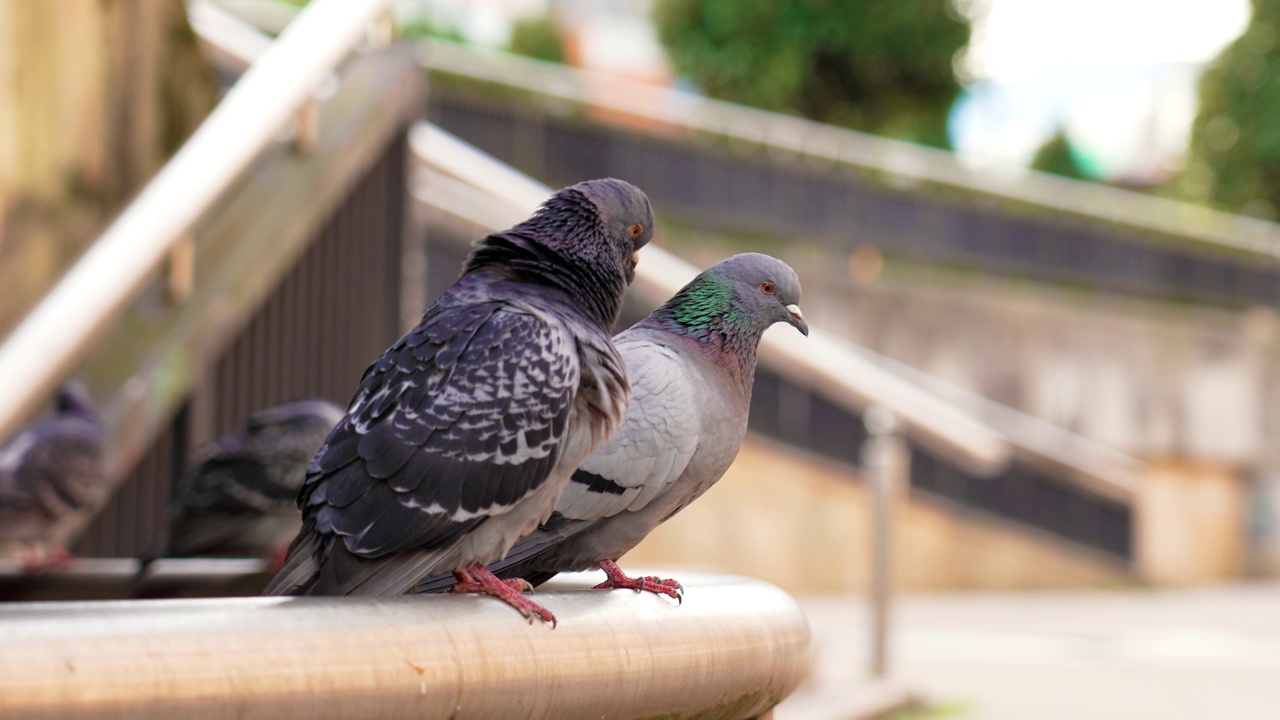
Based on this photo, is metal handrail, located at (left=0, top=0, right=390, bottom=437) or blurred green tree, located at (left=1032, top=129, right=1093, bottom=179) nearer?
metal handrail, located at (left=0, top=0, right=390, bottom=437)

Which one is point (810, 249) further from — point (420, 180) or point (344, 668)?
point (344, 668)

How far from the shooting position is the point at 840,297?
13969 mm

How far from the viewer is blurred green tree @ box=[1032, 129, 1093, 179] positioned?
33312 mm

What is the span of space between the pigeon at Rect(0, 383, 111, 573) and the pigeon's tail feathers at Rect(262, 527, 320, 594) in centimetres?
290

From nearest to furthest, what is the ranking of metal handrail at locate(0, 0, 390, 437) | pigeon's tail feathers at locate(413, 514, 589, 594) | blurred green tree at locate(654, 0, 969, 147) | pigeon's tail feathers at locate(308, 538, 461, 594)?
pigeon's tail feathers at locate(308, 538, 461, 594), pigeon's tail feathers at locate(413, 514, 589, 594), metal handrail at locate(0, 0, 390, 437), blurred green tree at locate(654, 0, 969, 147)

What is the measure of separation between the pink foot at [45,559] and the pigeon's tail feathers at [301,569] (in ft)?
7.16

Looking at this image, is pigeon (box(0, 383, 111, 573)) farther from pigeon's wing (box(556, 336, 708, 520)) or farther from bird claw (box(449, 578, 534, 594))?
bird claw (box(449, 578, 534, 594))

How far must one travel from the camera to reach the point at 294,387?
5.01 m

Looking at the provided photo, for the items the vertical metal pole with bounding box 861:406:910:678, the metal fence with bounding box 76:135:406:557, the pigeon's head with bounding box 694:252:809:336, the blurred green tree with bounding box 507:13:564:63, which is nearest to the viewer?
the pigeon's head with bounding box 694:252:809:336

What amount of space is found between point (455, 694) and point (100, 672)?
29 cm

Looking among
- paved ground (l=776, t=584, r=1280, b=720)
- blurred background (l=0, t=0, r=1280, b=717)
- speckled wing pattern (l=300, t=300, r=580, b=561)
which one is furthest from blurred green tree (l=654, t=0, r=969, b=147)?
speckled wing pattern (l=300, t=300, r=580, b=561)

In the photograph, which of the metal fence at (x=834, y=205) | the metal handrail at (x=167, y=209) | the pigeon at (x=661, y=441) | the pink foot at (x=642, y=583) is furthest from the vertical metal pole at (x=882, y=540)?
the metal fence at (x=834, y=205)

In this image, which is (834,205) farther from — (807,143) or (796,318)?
(796,318)

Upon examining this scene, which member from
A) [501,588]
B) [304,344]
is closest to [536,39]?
[304,344]
